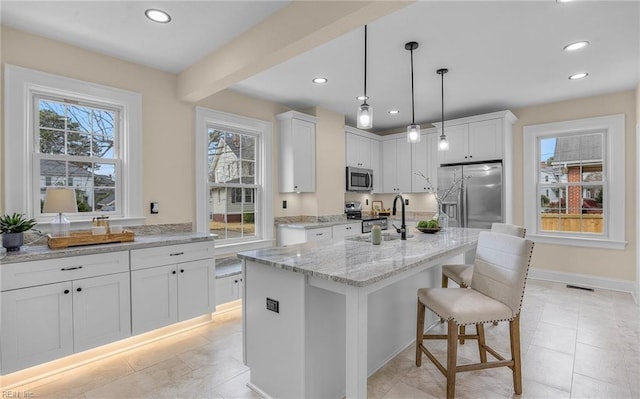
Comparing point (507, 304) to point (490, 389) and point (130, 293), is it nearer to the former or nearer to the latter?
point (490, 389)

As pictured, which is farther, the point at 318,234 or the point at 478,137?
the point at 478,137

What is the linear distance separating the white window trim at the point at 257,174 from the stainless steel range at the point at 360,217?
4.83 feet

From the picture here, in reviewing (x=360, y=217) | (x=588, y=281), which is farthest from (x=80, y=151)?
(x=588, y=281)

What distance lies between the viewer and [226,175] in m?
3.97

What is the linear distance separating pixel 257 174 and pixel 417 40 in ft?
8.37

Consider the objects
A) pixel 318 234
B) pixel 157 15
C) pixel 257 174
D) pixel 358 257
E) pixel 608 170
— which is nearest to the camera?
pixel 358 257

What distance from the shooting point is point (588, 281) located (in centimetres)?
432

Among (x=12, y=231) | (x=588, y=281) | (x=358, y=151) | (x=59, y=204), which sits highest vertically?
(x=358, y=151)

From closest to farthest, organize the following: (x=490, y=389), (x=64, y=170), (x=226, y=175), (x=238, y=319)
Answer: (x=490, y=389) < (x=64, y=170) < (x=238, y=319) < (x=226, y=175)

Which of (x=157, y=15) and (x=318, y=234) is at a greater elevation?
(x=157, y=15)

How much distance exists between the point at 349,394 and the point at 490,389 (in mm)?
1173

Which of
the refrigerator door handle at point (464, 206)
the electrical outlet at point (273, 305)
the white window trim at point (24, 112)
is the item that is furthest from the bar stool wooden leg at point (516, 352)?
the white window trim at point (24, 112)

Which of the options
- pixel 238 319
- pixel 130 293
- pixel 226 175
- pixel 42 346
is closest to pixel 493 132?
pixel 226 175

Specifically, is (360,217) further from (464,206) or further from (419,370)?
(419,370)
